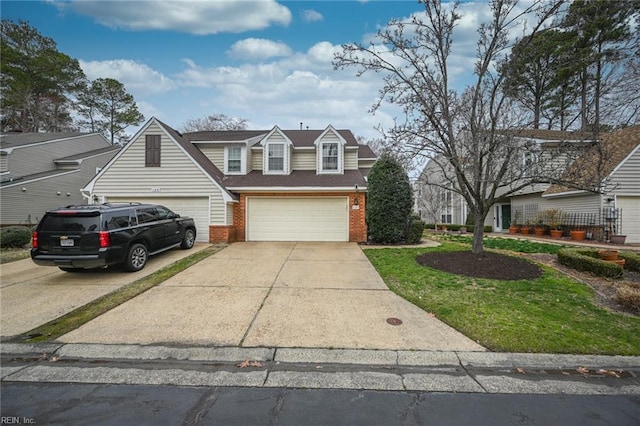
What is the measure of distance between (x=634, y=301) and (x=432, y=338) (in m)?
4.11

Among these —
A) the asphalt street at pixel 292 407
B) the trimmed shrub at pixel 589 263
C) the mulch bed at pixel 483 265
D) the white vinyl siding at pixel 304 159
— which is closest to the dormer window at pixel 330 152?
the white vinyl siding at pixel 304 159

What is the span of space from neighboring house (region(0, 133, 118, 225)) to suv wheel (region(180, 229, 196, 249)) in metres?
12.5

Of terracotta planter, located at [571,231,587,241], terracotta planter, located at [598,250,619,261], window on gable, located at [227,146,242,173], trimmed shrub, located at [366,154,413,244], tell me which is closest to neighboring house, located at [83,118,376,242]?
window on gable, located at [227,146,242,173]

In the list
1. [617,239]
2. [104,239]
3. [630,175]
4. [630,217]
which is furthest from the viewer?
[630,217]

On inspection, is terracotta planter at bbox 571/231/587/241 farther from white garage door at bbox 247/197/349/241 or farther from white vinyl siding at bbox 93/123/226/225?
white vinyl siding at bbox 93/123/226/225

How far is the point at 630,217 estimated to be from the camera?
45.3 feet

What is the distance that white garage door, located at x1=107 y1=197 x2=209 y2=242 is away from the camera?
39.3 feet

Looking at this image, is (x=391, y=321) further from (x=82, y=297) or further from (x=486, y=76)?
(x=486, y=76)

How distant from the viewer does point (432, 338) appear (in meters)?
3.95

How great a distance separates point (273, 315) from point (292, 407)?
2.13 metres

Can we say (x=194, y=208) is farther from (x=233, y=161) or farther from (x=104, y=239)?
(x=104, y=239)

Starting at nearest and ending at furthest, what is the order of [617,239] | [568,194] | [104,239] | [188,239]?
[104,239]
[188,239]
[617,239]
[568,194]

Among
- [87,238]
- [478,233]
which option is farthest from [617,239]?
Answer: [87,238]

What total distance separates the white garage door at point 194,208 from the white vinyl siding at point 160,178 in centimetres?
23
